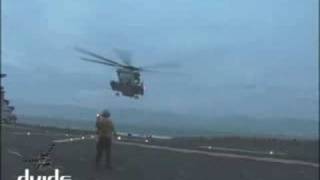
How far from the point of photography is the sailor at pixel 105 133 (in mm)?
25234

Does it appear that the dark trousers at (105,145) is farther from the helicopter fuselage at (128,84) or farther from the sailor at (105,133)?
the helicopter fuselage at (128,84)

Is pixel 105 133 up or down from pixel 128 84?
down

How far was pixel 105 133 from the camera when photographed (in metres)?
25.4

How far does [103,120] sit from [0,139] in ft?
18.3

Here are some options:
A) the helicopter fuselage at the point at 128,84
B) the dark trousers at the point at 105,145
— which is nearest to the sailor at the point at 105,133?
the dark trousers at the point at 105,145

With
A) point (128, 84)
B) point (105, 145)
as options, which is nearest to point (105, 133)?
point (105, 145)

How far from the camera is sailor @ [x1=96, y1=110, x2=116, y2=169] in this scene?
25234 millimetres

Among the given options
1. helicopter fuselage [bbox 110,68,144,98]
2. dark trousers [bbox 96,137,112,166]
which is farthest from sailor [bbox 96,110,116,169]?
helicopter fuselage [bbox 110,68,144,98]

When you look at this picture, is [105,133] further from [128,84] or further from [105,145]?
[128,84]

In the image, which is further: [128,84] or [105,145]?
[128,84]

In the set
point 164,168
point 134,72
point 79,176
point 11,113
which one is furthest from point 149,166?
point 11,113

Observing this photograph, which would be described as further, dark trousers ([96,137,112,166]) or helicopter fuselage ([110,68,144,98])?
helicopter fuselage ([110,68,144,98])

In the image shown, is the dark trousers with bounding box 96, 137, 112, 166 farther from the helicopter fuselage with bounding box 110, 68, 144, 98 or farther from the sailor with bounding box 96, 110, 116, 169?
the helicopter fuselage with bounding box 110, 68, 144, 98

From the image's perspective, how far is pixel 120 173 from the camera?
24781 millimetres
